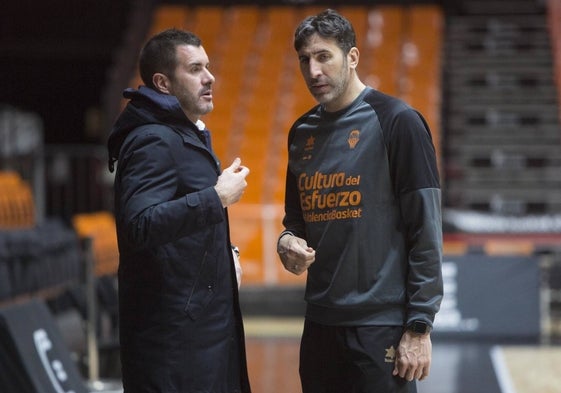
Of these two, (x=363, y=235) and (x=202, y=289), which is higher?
(x=363, y=235)

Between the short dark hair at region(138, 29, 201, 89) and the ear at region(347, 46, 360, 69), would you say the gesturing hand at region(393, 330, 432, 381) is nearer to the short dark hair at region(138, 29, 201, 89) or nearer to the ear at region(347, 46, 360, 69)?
the ear at region(347, 46, 360, 69)

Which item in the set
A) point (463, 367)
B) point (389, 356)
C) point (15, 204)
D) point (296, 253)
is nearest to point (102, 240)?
point (15, 204)

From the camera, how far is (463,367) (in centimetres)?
870

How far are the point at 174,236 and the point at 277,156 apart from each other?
1109 centimetres

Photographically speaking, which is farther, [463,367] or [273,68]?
[273,68]

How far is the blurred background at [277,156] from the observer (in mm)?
8852

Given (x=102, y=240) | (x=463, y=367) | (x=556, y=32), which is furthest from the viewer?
(x=556, y=32)

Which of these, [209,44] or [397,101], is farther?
[209,44]

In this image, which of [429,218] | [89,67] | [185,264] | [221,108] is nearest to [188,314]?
[185,264]

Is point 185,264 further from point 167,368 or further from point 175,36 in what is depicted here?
point 175,36

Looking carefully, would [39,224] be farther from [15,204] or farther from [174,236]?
[174,236]

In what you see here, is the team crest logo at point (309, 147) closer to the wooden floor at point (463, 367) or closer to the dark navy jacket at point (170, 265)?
the dark navy jacket at point (170, 265)

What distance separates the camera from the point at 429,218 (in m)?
3.45

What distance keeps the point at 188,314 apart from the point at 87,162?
16.5 metres
